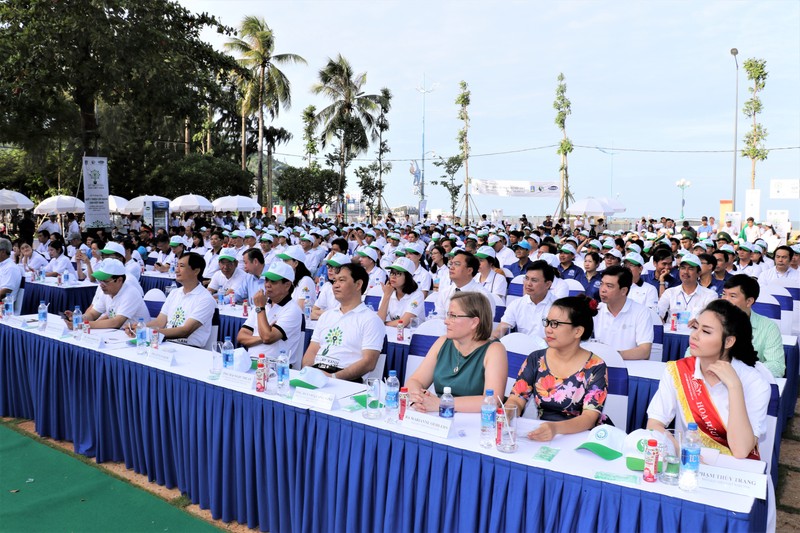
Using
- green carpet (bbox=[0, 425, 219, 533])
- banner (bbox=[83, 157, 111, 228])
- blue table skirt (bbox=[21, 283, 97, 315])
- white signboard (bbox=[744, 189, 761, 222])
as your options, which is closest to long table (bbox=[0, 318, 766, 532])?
green carpet (bbox=[0, 425, 219, 533])

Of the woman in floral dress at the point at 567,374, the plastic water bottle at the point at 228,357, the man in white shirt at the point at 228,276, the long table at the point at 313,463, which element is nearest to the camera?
the long table at the point at 313,463

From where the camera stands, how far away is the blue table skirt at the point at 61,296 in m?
8.84

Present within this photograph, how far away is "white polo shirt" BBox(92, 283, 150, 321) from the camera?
529cm

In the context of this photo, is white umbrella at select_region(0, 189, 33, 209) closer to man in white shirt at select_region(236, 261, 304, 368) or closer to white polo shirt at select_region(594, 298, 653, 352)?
man in white shirt at select_region(236, 261, 304, 368)

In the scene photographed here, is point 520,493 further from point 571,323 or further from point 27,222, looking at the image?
point 27,222

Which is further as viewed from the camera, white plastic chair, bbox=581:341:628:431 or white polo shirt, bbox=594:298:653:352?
white polo shirt, bbox=594:298:653:352

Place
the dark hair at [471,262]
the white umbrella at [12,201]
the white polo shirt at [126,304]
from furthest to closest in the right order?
the white umbrella at [12,201] < the dark hair at [471,262] < the white polo shirt at [126,304]

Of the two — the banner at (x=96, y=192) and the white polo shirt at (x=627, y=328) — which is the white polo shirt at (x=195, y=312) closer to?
the white polo shirt at (x=627, y=328)

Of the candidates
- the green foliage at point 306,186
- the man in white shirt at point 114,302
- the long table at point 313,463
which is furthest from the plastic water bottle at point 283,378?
the green foliage at point 306,186

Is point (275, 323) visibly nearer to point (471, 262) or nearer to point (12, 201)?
point (471, 262)

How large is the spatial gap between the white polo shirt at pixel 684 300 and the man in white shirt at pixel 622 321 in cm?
155

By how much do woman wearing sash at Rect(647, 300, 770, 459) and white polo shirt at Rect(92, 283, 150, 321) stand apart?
4.42m

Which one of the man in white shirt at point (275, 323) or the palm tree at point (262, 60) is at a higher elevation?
the palm tree at point (262, 60)

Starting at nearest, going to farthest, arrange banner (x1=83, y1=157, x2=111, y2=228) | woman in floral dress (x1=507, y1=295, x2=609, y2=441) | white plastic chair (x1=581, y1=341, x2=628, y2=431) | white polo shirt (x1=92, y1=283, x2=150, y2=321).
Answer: woman in floral dress (x1=507, y1=295, x2=609, y2=441) < white plastic chair (x1=581, y1=341, x2=628, y2=431) < white polo shirt (x1=92, y1=283, x2=150, y2=321) < banner (x1=83, y1=157, x2=111, y2=228)
